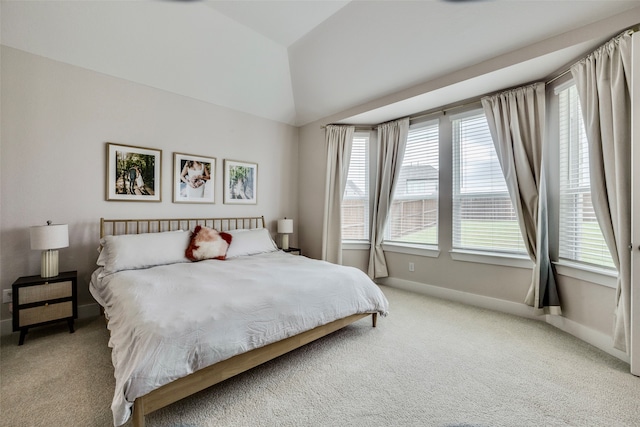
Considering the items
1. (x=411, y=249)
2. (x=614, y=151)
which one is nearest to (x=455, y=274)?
(x=411, y=249)

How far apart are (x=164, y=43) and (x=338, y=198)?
2.99 m

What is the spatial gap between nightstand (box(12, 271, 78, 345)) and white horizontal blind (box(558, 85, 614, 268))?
191 inches

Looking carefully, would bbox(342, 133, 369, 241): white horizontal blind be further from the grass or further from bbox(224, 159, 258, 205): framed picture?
bbox(224, 159, 258, 205): framed picture

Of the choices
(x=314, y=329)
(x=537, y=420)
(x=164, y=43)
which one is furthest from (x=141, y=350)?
(x=164, y=43)

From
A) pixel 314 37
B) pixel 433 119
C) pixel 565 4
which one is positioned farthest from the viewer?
pixel 433 119

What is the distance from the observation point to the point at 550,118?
296cm

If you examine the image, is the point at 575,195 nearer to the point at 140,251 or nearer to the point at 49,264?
the point at 140,251

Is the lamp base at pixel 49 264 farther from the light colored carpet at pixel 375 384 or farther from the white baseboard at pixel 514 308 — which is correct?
the white baseboard at pixel 514 308

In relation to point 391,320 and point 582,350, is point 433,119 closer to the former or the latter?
point 391,320

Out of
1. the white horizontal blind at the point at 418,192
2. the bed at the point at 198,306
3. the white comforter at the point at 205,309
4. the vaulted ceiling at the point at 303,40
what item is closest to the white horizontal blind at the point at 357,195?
the white horizontal blind at the point at 418,192

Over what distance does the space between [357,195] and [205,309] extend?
3.32 m

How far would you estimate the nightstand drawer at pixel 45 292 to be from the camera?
2449mm

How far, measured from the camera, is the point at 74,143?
9.81 ft

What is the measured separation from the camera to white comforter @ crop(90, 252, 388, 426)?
4.86ft
